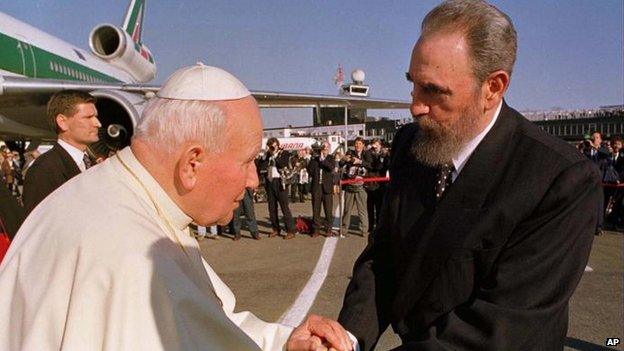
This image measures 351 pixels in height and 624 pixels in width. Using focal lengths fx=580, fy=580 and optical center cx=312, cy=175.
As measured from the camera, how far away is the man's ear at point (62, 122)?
4.43 m

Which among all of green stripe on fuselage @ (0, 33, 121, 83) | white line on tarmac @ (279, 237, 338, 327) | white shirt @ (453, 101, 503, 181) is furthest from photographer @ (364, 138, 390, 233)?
white shirt @ (453, 101, 503, 181)

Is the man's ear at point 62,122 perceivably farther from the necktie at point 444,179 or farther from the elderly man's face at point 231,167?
the necktie at point 444,179

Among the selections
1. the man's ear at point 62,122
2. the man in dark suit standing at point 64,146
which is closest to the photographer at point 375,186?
the man in dark suit standing at point 64,146

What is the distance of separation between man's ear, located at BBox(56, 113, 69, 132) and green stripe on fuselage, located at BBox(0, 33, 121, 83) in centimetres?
828

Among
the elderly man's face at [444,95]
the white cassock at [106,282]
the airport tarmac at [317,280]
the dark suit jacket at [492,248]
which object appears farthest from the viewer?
the airport tarmac at [317,280]

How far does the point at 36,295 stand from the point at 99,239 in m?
0.21

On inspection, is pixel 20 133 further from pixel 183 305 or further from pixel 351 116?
pixel 351 116

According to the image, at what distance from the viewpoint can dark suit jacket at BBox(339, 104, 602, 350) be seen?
1.66 metres

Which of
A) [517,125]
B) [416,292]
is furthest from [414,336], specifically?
[517,125]

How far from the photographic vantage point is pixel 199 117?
1.56m

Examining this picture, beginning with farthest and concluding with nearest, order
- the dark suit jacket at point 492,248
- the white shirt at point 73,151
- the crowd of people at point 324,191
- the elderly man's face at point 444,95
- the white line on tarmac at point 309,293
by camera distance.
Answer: the crowd of people at point 324,191
the white line on tarmac at point 309,293
the white shirt at point 73,151
the elderly man's face at point 444,95
the dark suit jacket at point 492,248

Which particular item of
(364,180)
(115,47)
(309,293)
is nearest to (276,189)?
(364,180)

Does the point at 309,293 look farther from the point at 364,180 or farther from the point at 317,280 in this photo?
the point at 364,180

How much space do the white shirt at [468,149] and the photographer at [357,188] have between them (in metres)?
9.20
